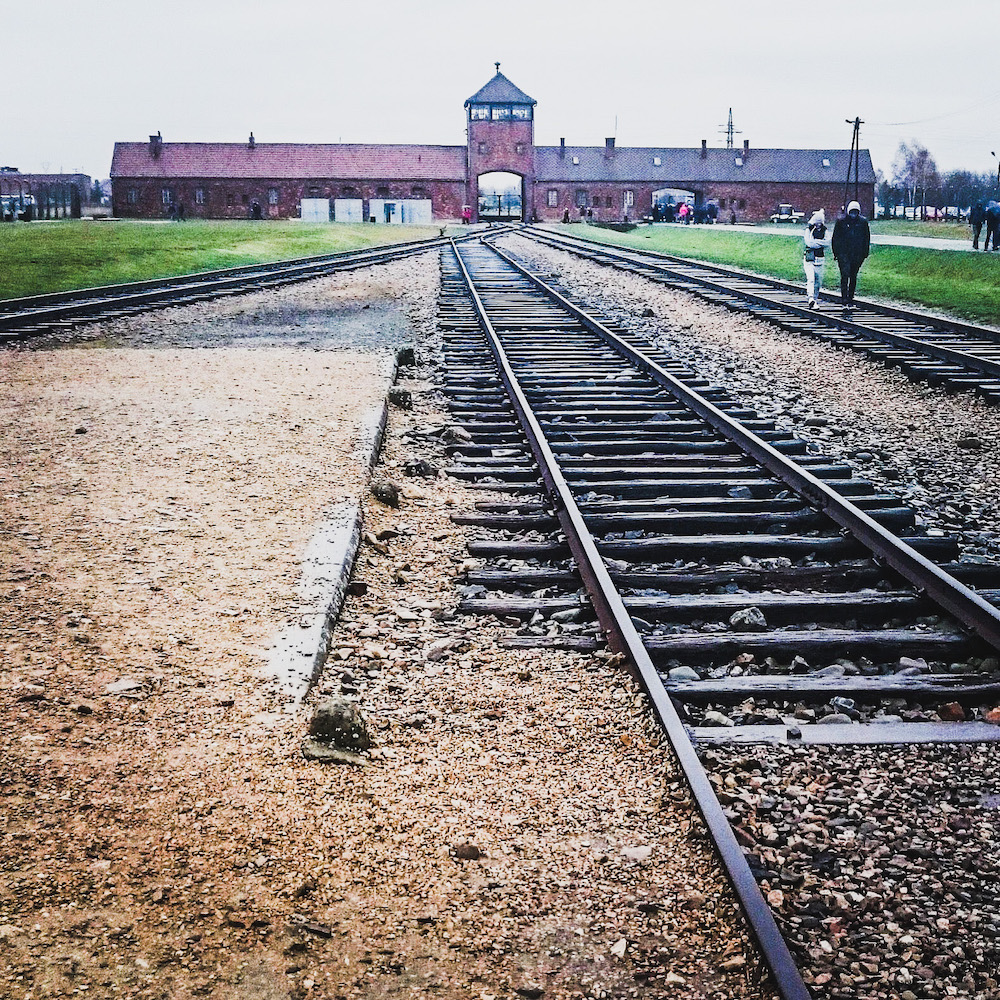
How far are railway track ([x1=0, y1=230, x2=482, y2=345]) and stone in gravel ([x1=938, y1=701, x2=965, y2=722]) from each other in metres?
13.5

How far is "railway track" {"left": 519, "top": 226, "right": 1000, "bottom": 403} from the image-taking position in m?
11.6

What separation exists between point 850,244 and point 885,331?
358 cm

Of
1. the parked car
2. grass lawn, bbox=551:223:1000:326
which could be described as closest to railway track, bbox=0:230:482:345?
grass lawn, bbox=551:223:1000:326

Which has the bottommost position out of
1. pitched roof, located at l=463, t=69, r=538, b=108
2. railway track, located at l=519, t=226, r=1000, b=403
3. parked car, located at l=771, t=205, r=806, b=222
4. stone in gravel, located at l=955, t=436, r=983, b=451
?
stone in gravel, located at l=955, t=436, r=983, b=451

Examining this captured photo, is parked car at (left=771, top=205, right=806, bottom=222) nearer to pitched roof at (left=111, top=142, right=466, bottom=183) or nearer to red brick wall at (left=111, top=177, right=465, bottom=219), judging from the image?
pitched roof at (left=111, top=142, right=466, bottom=183)

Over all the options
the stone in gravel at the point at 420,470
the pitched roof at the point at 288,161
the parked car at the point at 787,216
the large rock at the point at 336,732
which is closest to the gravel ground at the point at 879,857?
the large rock at the point at 336,732

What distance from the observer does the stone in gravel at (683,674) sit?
4.32 metres

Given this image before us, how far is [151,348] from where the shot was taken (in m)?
13.8

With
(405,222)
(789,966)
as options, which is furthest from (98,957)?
(405,222)

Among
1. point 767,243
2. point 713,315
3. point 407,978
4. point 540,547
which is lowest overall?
point 407,978

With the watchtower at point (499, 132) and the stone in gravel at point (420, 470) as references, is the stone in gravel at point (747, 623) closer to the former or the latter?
the stone in gravel at point (420, 470)

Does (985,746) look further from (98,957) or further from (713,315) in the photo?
(713,315)

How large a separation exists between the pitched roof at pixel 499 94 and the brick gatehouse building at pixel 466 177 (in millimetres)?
87

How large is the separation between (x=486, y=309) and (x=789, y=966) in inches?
641
